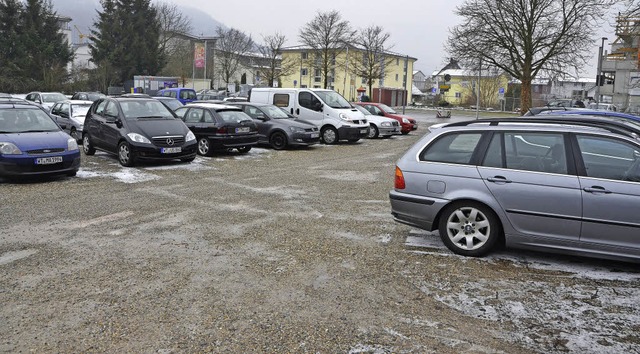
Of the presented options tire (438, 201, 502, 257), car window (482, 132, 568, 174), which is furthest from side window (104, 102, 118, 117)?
car window (482, 132, 568, 174)

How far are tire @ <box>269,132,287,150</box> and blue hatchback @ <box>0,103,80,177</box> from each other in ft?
22.8

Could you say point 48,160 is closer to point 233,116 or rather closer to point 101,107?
point 101,107

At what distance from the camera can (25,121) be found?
36.4 ft

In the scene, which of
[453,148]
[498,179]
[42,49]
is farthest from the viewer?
[42,49]

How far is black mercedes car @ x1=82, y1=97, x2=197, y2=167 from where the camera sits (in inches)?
492

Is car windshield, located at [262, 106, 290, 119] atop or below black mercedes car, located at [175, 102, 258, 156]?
atop

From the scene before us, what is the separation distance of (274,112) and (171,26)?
204 feet

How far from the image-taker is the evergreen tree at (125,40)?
187 ft

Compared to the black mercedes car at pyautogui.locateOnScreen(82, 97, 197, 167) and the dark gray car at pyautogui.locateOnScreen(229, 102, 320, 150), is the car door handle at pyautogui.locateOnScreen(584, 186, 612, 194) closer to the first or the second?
the black mercedes car at pyautogui.locateOnScreen(82, 97, 197, 167)

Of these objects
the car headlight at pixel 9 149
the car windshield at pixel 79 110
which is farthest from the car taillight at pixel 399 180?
the car windshield at pixel 79 110

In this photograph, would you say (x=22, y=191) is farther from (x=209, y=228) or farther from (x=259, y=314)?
(x=259, y=314)

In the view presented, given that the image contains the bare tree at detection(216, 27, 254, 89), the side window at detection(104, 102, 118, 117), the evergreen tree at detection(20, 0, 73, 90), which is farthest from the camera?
the bare tree at detection(216, 27, 254, 89)

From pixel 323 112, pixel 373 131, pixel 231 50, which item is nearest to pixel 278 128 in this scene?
pixel 323 112

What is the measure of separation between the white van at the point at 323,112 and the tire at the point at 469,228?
43.9 ft
